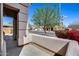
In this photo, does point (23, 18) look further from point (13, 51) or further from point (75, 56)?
A: point (75, 56)

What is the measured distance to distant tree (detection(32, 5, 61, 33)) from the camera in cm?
313

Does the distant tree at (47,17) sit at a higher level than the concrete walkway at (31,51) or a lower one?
higher

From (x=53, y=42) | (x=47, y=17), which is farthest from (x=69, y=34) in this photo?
(x=47, y=17)

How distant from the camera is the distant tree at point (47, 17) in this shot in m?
3.13

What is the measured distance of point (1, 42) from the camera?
2.61 m

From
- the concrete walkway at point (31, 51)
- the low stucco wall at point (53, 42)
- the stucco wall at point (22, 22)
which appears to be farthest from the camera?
the stucco wall at point (22, 22)

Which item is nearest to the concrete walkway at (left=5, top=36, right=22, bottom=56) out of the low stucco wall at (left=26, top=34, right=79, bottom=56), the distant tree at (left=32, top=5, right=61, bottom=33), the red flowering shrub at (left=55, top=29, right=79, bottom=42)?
the low stucco wall at (left=26, top=34, right=79, bottom=56)

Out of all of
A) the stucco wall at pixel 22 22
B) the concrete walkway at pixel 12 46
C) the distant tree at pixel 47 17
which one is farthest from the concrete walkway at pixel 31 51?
the distant tree at pixel 47 17

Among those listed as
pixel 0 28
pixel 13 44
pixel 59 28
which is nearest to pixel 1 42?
pixel 0 28

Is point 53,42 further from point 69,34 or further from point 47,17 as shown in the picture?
point 47,17

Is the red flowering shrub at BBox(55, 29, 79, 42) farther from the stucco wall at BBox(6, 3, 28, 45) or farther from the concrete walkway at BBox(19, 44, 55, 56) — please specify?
the stucco wall at BBox(6, 3, 28, 45)

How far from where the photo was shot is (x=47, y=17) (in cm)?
326

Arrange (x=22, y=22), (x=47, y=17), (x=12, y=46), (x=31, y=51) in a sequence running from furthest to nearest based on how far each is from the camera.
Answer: (x=22, y=22) → (x=12, y=46) → (x=47, y=17) → (x=31, y=51)

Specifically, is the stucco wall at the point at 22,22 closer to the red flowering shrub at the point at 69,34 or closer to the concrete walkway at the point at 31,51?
the concrete walkway at the point at 31,51
